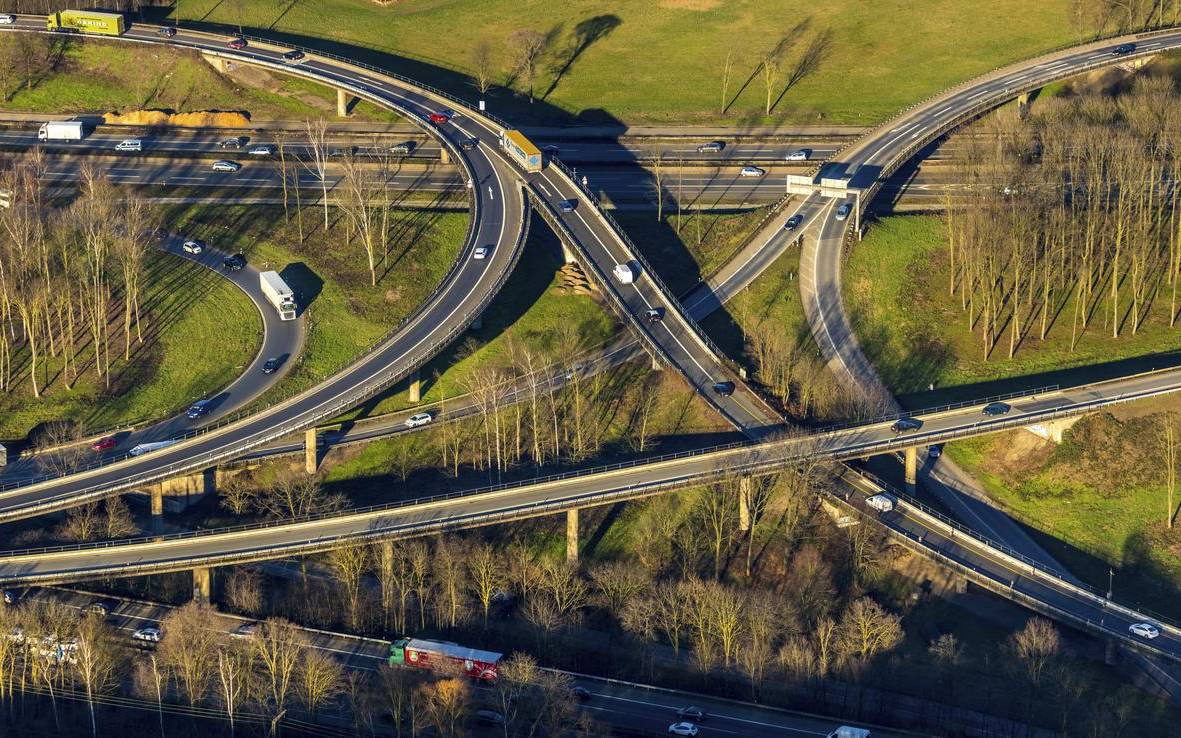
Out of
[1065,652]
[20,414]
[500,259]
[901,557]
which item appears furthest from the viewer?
[500,259]

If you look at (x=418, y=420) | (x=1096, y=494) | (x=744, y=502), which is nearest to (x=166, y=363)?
(x=418, y=420)

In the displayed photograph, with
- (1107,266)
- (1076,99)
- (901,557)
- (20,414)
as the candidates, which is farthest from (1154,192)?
(20,414)

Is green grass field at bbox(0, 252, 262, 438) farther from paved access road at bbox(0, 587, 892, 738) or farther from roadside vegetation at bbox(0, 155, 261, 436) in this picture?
paved access road at bbox(0, 587, 892, 738)

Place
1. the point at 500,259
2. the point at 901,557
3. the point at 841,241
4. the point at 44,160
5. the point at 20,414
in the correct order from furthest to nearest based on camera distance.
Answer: the point at 44,160 < the point at 841,241 < the point at 500,259 < the point at 20,414 < the point at 901,557

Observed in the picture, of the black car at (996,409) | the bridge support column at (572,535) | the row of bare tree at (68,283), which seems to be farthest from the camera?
the row of bare tree at (68,283)

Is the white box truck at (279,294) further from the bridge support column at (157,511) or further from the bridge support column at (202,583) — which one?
the bridge support column at (202,583)

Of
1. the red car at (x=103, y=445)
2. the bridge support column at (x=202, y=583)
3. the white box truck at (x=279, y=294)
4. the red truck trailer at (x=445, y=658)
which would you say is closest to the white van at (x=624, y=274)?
the white box truck at (x=279, y=294)

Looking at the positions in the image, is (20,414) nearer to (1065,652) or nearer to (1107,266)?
(1065,652)
